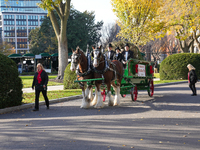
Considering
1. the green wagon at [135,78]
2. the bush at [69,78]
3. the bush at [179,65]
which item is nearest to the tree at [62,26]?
the bush at [69,78]

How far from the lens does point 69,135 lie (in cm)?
655

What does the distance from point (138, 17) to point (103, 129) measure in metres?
24.0

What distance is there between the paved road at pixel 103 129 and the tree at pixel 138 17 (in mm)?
19917

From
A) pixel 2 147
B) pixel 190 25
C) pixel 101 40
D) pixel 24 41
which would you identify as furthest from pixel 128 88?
pixel 24 41

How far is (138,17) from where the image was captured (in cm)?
2964

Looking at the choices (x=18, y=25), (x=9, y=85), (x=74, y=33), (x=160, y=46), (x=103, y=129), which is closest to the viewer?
(x=103, y=129)

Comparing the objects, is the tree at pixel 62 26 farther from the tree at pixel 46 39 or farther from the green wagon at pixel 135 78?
the tree at pixel 46 39

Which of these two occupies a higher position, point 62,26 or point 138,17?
point 138,17

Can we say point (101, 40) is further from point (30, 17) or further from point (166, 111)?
point (30, 17)

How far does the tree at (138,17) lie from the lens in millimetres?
28828

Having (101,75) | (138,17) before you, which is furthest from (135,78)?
(138,17)

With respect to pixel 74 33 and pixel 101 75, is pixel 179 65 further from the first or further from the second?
pixel 74 33

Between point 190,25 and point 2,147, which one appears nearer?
point 2,147

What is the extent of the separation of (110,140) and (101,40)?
59552mm
